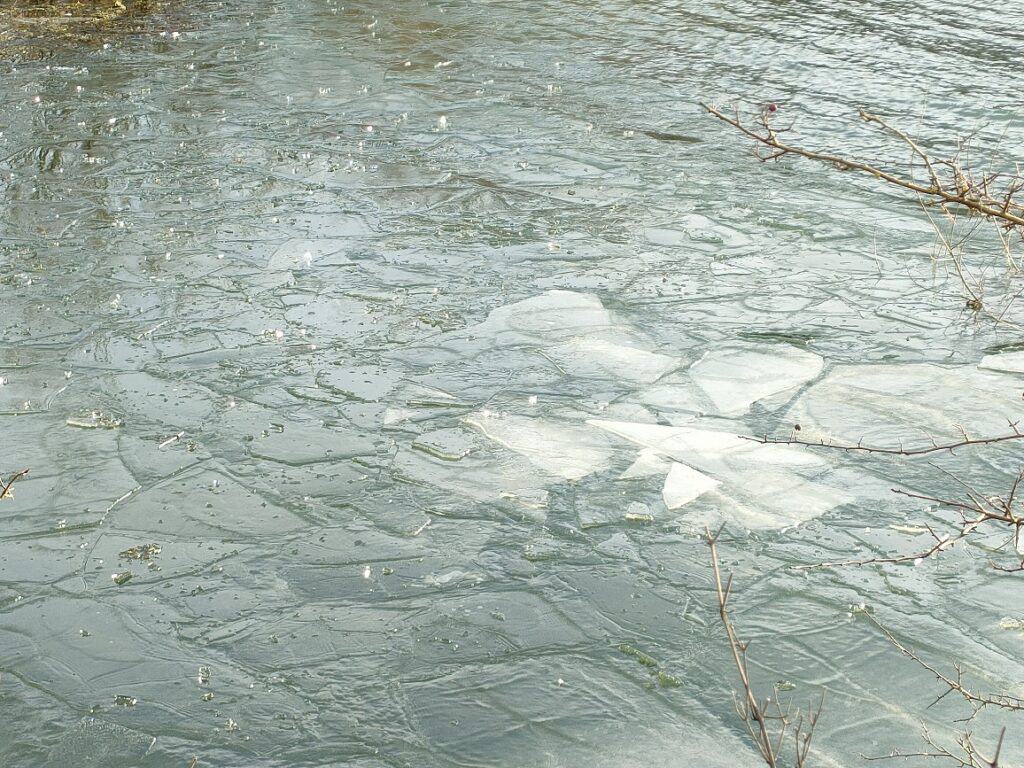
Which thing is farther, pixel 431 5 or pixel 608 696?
pixel 431 5

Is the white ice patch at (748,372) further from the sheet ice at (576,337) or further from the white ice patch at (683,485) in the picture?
the white ice patch at (683,485)

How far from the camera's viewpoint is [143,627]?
3.30 meters

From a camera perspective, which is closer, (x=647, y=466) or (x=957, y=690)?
(x=957, y=690)

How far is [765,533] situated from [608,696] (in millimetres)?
867

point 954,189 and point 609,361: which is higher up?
point 954,189

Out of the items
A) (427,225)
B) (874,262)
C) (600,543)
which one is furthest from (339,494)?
(874,262)

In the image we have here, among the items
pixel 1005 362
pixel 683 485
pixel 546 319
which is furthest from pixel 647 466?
pixel 1005 362

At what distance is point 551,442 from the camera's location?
4137mm

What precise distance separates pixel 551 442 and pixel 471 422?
0.32 metres

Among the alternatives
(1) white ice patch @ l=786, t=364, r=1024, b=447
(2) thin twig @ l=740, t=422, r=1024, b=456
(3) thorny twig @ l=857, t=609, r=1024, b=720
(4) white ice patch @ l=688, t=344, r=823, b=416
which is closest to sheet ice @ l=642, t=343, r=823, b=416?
(4) white ice patch @ l=688, t=344, r=823, b=416

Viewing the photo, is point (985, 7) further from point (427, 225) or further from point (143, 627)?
point (143, 627)

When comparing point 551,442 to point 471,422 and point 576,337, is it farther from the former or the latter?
point 576,337

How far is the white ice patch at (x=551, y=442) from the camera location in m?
3.99

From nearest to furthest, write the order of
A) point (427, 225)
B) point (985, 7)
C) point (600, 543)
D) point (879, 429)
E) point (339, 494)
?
1. point (600, 543)
2. point (339, 494)
3. point (879, 429)
4. point (427, 225)
5. point (985, 7)
